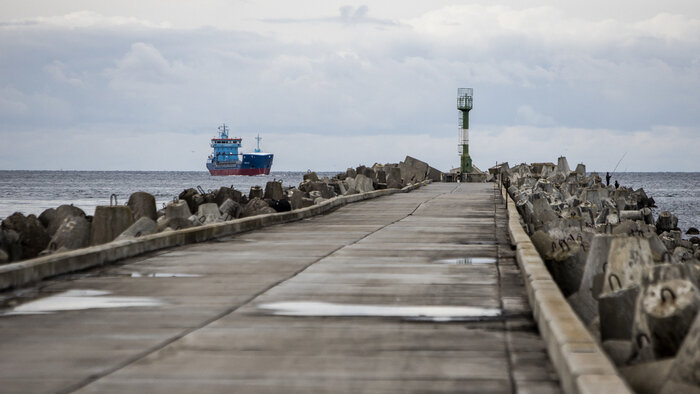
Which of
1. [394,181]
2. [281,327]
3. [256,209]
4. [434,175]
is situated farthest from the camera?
[434,175]

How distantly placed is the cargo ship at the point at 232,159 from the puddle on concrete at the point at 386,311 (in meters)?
143

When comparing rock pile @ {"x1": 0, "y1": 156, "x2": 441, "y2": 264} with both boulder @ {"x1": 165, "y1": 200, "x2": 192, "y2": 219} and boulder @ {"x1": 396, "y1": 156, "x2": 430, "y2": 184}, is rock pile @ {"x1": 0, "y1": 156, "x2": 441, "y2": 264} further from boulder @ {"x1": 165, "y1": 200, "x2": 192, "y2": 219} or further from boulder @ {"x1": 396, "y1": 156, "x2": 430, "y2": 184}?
boulder @ {"x1": 396, "y1": 156, "x2": 430, "y2": 184}

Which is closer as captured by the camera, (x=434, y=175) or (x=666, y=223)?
(x=666, y=223)

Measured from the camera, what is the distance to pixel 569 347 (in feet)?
19.3

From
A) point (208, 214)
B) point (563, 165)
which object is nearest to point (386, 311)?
point (208, 214)

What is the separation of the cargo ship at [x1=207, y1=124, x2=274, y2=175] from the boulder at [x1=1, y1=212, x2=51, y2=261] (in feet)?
428

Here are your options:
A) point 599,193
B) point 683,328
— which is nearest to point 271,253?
point 683,328

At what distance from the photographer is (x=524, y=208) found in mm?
28266

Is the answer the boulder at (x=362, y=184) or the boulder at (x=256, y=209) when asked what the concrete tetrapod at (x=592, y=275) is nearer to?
the boulder at (x=256, y=209)

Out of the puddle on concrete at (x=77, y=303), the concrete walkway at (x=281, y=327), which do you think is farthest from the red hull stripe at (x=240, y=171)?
the puddle on concrete at (x=77, y=303)

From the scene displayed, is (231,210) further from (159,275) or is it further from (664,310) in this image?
(664,310)

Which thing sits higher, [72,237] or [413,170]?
[413,170]

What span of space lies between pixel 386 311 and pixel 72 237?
1228 cm

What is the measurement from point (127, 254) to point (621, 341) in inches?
308
